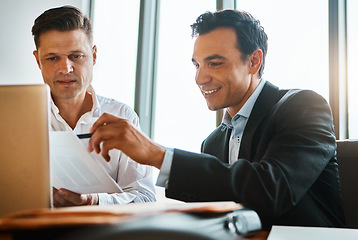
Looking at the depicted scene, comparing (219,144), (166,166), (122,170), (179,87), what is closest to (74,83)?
(122,170)

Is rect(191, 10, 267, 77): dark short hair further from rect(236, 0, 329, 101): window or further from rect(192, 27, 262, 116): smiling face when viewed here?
rect(236, 0, 329, 101): window

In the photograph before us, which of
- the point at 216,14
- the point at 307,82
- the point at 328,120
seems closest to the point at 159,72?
the point at 307,82

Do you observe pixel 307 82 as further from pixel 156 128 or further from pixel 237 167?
pixel 237 167

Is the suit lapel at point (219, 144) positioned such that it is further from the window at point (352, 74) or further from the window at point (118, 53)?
the window at point (118, 53)

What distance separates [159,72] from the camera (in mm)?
3701

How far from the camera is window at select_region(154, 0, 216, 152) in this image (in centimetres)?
338

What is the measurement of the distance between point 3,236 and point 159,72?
11.0 feet

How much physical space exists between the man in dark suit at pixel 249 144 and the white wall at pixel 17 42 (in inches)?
78.3

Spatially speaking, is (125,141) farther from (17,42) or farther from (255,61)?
(17,42)

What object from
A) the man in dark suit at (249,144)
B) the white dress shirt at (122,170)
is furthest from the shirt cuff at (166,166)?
the white dress shirt at (122,170)

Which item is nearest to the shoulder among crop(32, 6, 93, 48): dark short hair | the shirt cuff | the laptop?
crop(32, 6, 93, 48): dark short hair

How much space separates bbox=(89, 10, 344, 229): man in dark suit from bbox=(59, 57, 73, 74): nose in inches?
19.7

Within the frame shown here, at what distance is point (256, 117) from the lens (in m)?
1.26

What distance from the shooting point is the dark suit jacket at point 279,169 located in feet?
2.71
